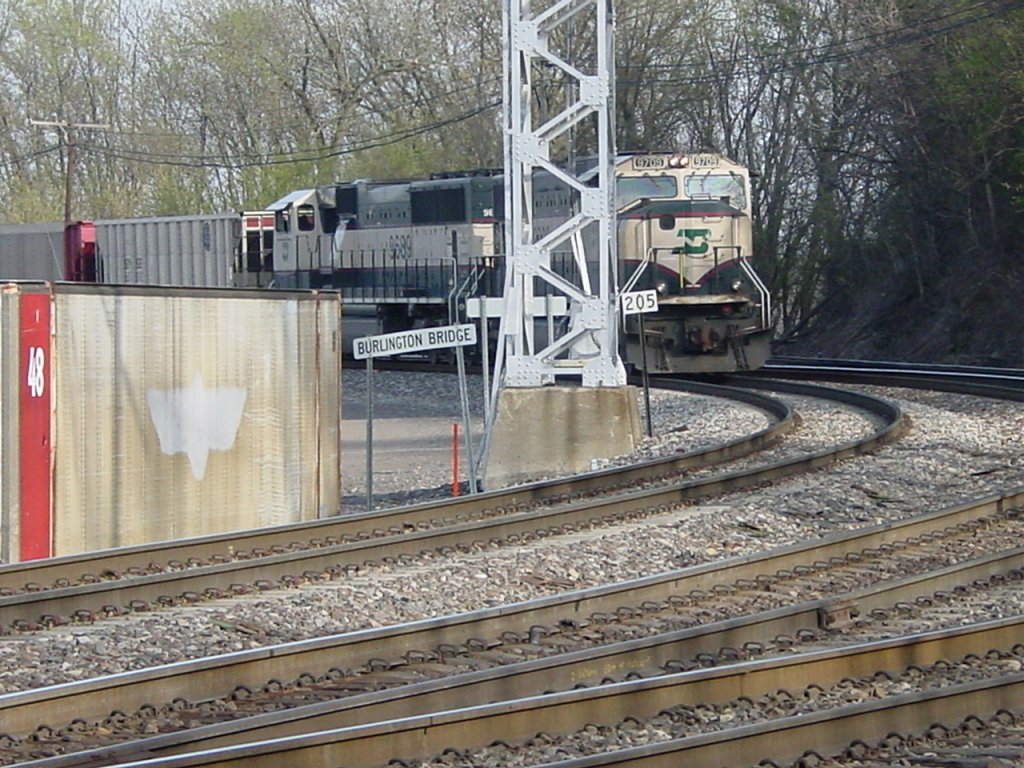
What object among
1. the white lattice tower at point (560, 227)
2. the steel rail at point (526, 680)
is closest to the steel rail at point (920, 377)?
the white lattice tower at point (560, 227)

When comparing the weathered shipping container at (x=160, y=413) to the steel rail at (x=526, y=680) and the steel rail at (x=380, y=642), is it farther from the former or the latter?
the steel rail at (x=526, y=680)

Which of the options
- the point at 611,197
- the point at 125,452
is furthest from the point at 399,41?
the point at 125,452

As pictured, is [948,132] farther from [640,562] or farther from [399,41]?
[640,562]

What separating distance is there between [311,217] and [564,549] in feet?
68.4

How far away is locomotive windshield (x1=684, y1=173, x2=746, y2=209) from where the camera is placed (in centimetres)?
2309

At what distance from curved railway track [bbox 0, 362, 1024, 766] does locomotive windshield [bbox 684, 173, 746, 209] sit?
1403cm

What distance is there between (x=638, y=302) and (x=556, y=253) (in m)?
9.08

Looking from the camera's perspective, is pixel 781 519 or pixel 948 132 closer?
pixel 781 519

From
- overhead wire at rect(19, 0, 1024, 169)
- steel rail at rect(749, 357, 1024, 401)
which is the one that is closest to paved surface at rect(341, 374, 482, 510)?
steel rail at rect(749, 357, 1024, 401)

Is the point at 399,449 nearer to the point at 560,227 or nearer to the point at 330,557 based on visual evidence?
the point at 560,227

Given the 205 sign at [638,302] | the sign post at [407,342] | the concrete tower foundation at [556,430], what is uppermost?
the 205 sign at [638,302]

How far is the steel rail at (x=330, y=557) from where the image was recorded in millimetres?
8039

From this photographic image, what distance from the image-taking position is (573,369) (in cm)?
1488

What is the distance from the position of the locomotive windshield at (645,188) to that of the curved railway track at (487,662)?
45.2ft
